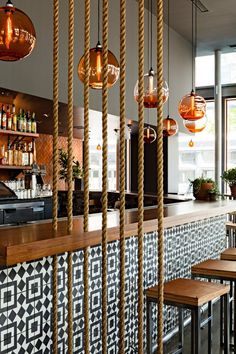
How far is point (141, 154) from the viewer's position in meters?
1.53

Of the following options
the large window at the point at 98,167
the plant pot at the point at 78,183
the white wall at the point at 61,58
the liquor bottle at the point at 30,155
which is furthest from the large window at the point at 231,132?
the liquor bottle at the point at 30,155

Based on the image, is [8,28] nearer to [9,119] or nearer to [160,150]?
[160,150]

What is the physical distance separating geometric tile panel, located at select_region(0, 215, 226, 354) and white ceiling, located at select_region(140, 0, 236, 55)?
4.18m

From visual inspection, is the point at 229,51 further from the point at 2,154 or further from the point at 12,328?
the point at 12,328

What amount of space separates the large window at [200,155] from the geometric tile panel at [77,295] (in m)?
6.54

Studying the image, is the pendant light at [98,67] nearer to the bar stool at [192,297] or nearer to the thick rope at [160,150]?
the bar stool at [192,297]

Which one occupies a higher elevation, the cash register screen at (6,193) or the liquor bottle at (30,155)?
the liquor bottle at (30,155)

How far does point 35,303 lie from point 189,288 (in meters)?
0.92

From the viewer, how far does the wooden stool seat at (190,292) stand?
2.51 metres

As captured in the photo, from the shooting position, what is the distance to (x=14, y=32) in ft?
9.37

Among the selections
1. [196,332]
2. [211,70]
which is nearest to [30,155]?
[196,332]

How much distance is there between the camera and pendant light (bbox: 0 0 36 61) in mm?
2834

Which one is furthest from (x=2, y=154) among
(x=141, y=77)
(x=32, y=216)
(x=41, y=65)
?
(x=141, y=77)

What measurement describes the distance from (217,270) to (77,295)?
108 cm
